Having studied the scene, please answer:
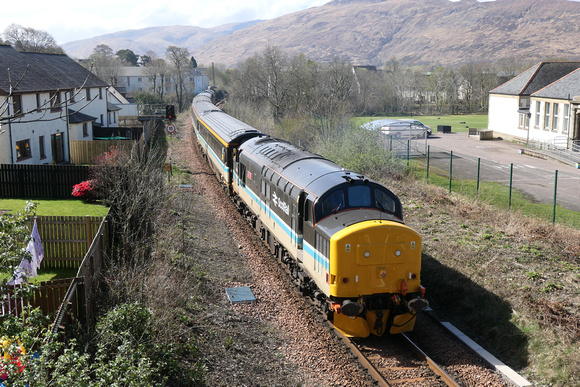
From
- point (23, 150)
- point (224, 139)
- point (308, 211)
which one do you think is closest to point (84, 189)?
point (224, 139)

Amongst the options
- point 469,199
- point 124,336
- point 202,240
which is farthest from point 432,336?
point 469,199

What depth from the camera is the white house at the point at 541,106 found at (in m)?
37.7

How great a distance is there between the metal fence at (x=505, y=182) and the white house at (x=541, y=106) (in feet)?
20.8

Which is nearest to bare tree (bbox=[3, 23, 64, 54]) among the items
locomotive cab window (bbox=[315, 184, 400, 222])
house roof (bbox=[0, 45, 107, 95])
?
house roof (bbox=[0, 45, 107, 95])

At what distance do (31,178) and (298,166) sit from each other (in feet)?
53.0

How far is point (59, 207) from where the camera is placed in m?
22.1

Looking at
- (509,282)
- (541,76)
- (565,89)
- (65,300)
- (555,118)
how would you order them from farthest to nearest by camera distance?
(541,76)
(555,118)
(565,89)
(509,282)
(65,300)

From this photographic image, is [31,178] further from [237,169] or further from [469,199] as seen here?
[469,199]

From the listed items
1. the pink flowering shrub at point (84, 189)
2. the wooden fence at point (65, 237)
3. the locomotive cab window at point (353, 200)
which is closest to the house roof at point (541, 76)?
the pink flowering shrub at point (84, 189)

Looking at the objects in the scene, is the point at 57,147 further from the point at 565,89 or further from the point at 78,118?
the point at 565,89

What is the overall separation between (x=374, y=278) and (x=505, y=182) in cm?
1914

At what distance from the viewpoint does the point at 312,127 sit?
36.3 m

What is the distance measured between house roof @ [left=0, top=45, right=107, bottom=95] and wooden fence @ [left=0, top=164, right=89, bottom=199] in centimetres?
374

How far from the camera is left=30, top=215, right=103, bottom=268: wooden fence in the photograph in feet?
50.6
